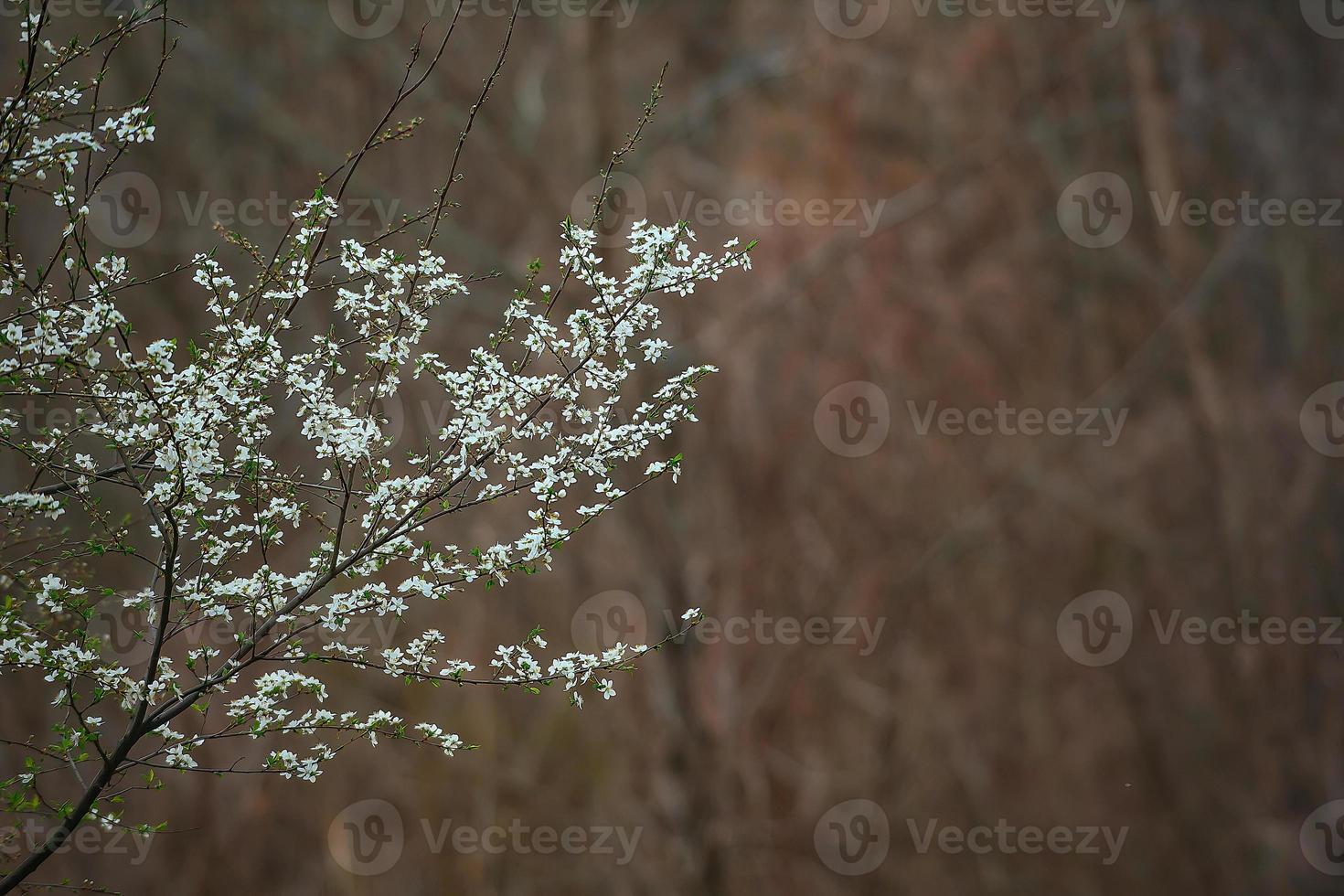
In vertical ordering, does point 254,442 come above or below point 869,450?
below

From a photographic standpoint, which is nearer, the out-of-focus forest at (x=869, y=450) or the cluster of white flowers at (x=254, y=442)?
the cluster of white flowers at (x=254, y=442)

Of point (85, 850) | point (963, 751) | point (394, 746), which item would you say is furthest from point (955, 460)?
point (85, 850)

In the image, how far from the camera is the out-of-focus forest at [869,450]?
388 centimetres

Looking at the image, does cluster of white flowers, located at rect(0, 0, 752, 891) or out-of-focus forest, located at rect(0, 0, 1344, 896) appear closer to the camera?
cluster of white flowers, located at rect(0, 0, 752, 891)

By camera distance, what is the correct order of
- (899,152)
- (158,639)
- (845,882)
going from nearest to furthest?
(158,639) < (845,882) < (899,152)

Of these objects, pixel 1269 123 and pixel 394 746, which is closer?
pixel 394 746

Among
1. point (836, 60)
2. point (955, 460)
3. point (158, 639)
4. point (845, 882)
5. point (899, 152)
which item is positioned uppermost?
point (836, 60)

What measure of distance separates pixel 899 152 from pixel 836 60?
42 centimetres

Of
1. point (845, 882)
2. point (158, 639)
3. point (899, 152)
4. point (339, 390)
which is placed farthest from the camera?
point (339, 390)

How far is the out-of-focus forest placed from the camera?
12.7 feet

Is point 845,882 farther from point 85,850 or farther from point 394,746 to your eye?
point 85,850

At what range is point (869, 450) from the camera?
4.01m

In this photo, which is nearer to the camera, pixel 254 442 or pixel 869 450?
pixel 254 442

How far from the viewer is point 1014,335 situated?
405 cm
